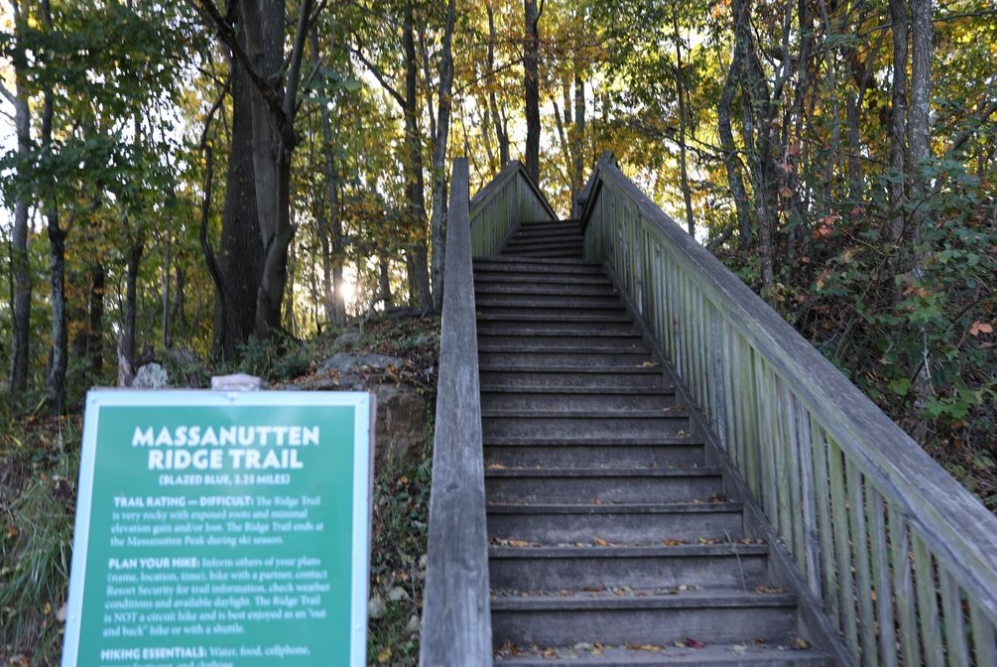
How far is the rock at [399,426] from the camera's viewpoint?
485 centimetres

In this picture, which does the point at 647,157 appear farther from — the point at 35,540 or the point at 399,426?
the point at 35,540

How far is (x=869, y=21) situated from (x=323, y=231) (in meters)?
A: 9.67

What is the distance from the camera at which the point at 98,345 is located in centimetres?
1692

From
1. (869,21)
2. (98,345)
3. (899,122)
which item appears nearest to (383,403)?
(899,122)

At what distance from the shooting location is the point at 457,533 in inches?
→ 94.1

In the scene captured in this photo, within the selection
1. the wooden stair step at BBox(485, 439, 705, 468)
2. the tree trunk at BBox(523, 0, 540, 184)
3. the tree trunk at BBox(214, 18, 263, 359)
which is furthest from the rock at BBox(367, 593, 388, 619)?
the tree trunk at BBox(523, 0, 540, 184)

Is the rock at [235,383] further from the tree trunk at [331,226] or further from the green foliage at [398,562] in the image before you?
the tree trunk at [331,226]

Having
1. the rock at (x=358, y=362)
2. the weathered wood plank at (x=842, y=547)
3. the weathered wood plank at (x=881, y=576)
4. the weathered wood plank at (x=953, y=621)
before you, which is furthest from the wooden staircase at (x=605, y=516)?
the rock at (x=358, y=362)

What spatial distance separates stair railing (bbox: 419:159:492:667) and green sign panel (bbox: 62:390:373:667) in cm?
39

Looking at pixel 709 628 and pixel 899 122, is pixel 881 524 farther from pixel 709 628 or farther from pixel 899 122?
pixel 899 122

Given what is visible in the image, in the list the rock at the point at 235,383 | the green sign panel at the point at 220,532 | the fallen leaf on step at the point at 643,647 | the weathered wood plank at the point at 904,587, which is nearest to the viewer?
the green sign panel at the point at 220,532

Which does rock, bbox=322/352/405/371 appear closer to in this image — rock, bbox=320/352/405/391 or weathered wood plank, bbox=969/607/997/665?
rock, bbox=320/352/405/391

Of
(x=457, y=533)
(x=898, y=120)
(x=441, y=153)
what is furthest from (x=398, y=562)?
(x=441, y=153)

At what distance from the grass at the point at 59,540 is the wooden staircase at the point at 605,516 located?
1.90ft
